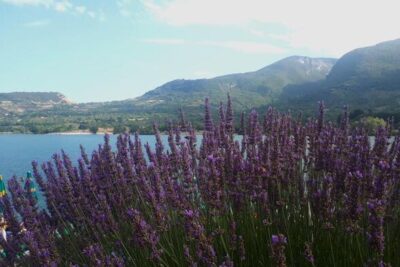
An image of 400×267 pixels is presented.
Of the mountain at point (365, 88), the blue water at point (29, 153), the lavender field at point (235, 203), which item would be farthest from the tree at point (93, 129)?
the lavender field at point (235, 203)

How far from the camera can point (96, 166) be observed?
4453 millimetres

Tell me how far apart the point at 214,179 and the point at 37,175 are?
2377 millimetres

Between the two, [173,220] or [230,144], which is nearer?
[173,220]

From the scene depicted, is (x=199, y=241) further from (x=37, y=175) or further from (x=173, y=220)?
(x=37, y=175)

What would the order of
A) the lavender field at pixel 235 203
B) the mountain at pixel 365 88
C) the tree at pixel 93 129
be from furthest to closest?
the tree at pixel 93 129
the mountain at pixel 365 88
the lavender field at pixel 235 203

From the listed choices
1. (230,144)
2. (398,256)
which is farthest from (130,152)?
(398,256)

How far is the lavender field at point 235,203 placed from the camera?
237cm

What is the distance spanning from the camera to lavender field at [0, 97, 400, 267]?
2373 mm

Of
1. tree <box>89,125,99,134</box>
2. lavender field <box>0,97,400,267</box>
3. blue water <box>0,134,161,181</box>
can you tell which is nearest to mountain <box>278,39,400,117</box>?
blue water <box>0,134,161,181</box>

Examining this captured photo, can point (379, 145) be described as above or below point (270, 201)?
above

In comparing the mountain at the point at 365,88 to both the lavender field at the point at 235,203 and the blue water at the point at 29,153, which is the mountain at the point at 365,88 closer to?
the blue water at the point at 29,153

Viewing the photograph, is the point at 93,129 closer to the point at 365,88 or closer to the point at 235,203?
the point at 365,88

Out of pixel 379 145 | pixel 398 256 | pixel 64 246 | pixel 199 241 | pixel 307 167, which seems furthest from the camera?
pixel 64 246

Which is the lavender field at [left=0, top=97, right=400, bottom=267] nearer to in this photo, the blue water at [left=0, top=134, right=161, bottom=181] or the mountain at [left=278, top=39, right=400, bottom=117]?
the blue water at [left=0, top=134, right=161, bottom=181]
